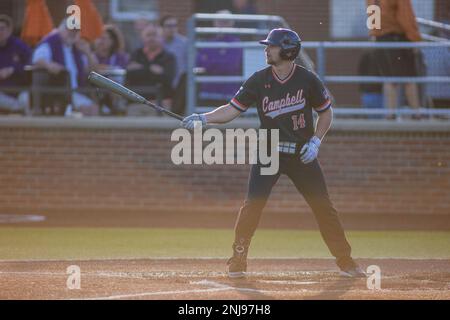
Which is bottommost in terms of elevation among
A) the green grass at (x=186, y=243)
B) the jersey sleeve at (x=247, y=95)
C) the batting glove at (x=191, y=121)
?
the green grass at (x=186, y=243)

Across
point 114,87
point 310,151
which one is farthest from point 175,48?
point 310,151

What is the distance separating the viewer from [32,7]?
14383 millimetres

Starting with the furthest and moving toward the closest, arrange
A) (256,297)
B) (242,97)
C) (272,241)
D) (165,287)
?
(272,241) < (242,97) < (165,287) < (256,297)

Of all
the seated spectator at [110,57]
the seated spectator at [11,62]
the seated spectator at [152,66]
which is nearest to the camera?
the seated spectator at [152,66]

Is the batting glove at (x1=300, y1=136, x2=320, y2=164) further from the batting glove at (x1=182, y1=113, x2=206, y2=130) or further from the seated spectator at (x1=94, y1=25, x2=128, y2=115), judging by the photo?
the seated spectator at (x1=94, y1=25, x2=128, y2=115)

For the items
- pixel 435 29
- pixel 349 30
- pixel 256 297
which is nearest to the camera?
pixel 256 297

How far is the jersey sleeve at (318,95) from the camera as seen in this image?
8.25m

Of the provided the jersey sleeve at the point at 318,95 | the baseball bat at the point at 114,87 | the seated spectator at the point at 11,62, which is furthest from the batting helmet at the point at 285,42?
the seated spectator at the point at 11,62

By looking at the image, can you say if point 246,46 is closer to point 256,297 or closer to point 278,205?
point 278,205

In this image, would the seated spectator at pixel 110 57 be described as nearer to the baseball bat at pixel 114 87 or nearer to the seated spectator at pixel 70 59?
the seated spectator at pixel 70 59

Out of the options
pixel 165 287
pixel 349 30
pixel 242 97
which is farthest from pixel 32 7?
pixel 165 287

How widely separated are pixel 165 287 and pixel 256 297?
0.85 meters

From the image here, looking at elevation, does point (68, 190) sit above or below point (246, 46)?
below

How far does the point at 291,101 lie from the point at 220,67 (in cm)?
613
